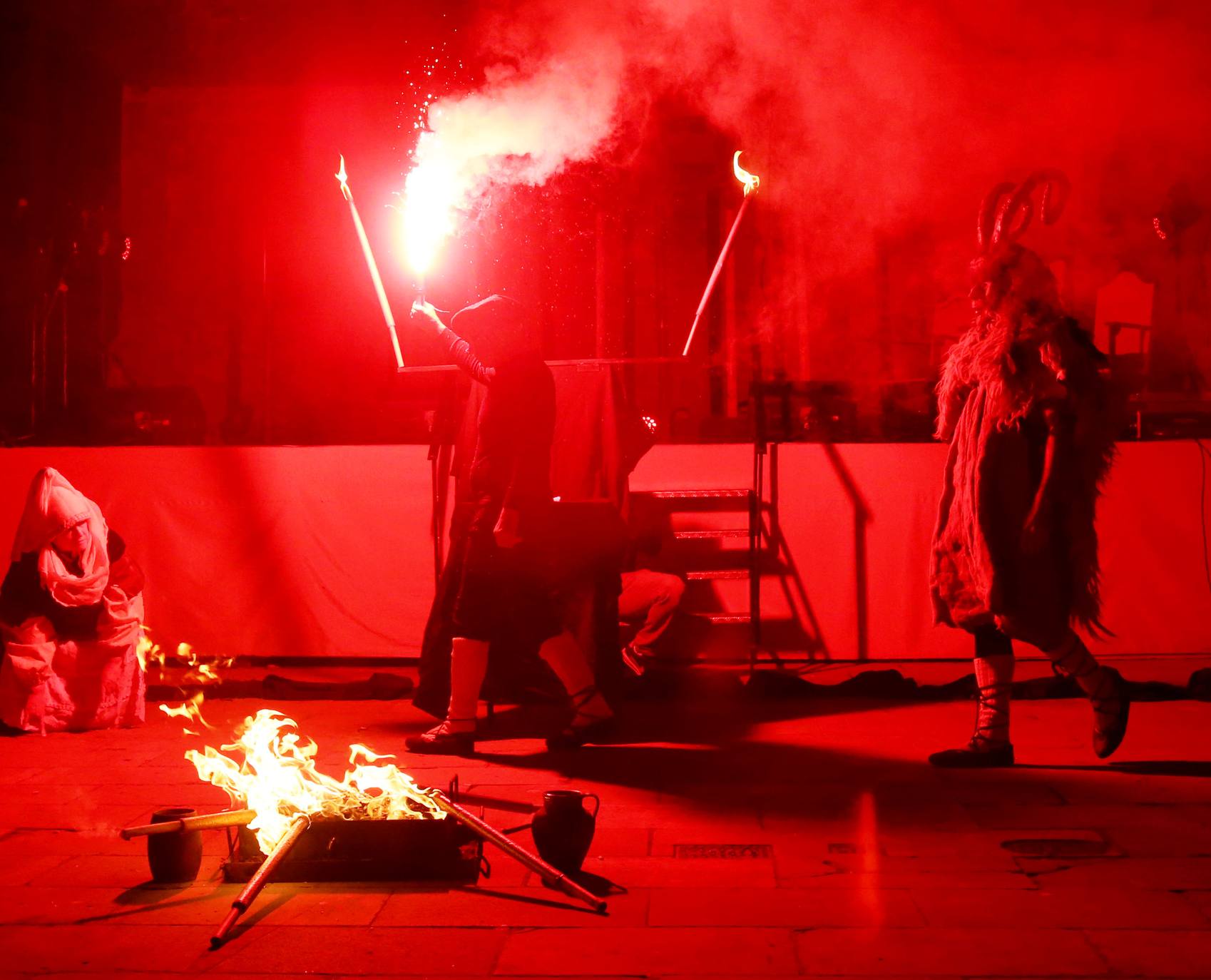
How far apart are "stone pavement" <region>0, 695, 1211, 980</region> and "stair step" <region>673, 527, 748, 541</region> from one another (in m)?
2.09

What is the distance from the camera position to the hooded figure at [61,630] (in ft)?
19.8

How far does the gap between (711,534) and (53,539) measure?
12.1 feet

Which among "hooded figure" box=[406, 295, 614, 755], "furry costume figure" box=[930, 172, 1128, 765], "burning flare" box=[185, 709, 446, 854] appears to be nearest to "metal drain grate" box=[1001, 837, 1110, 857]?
"furry costume figure" box=[930, 172, 1128, 765]

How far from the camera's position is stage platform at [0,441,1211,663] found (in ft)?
25.1

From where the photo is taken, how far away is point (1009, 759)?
507 cm

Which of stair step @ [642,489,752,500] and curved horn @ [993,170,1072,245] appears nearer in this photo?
curved horn @ [993,170,1072,245]

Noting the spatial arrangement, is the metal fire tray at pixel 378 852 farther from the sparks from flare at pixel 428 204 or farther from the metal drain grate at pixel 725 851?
the sparks from flare at pixel 428 204

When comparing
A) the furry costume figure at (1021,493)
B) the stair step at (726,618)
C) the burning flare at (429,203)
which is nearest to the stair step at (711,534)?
the stair step at (726,618)

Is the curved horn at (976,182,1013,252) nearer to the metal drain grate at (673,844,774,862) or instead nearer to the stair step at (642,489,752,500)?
the stair step at (642,489,752,500)

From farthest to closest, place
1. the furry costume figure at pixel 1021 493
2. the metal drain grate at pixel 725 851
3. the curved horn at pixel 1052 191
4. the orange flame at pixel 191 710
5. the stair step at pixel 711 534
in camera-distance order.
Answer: the stair step at pixel 711 534 → the orange flame at pixel 191 710 → the curved horn at pixel 1052 191 → the furry costume figure at pixel 1021 493 → the metal drain grate at pixel 725 851

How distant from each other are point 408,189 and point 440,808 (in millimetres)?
3182

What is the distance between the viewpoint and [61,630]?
6.18 metres

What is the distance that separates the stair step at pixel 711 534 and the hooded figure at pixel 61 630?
3248mm

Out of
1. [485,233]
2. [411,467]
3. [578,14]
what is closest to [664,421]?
[485,233]
